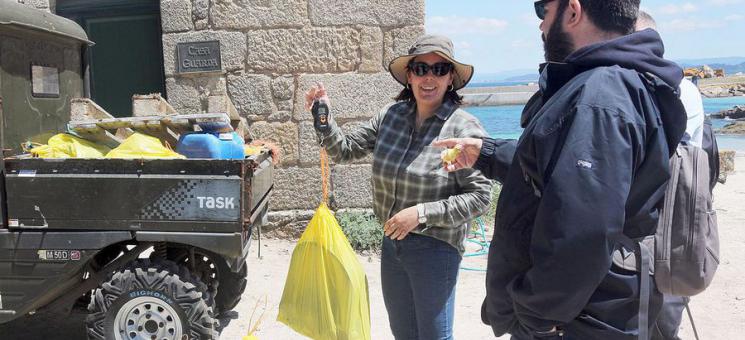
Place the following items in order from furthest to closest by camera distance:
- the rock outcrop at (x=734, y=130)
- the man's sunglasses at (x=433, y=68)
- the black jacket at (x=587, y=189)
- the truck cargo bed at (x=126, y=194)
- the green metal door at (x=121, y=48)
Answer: the rock outcrop at (x=734, y=130)
the green metal door at (x=121, y=48)
the truck cargo bed at (x=126, y=194)
the man's sunglasses at (x=433, y=68)
the black jacket at (x=587, y=189)

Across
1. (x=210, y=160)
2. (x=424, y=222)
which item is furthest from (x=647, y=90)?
(x=210, y=160)

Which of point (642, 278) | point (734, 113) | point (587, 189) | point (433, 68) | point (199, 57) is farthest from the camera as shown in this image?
point (734, 113)

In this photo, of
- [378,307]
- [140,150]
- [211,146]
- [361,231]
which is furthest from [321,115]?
[361,231]

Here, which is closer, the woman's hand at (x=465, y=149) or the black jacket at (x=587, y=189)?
the black jacket at (x=587, y=189)

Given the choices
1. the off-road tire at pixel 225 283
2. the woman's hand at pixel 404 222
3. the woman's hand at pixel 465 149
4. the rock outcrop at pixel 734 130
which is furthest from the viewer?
the rock outcrop at pixel 734 130

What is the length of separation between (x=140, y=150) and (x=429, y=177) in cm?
175

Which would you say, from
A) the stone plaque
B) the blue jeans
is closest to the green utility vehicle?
the blue jeans

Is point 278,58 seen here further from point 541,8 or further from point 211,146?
point 541,8

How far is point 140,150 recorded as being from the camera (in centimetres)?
347

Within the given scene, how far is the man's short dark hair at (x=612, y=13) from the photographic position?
5.54ft

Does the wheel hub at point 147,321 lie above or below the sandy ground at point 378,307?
above

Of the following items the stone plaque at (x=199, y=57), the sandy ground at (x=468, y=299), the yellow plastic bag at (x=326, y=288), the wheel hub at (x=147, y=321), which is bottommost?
the sandy ground at (x=468, y=299)

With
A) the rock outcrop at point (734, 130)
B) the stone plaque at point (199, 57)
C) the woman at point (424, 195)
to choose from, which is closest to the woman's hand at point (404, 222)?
the woman at point (424, 195)

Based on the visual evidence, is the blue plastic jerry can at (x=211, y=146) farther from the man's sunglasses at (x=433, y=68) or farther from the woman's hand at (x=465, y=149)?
the woman's hand at (x=465, y=149)
